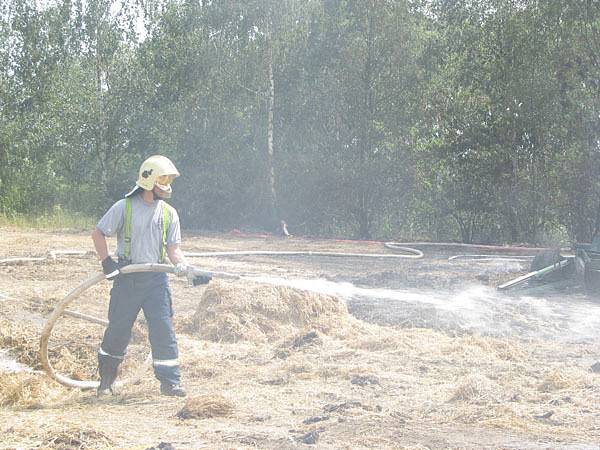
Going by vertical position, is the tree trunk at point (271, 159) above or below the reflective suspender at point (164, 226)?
above

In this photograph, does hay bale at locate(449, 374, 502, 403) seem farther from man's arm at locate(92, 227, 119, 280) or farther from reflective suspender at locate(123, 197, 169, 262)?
man's arm at locate(92, 227, 119, 280)

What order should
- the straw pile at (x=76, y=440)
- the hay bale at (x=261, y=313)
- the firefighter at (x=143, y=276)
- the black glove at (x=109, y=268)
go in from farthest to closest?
the hay bale at (x=261, y=313), the firefighter at (x=143, y=276), the black glove at (x=109, y=268), the straw pile at (x=76, y=440)

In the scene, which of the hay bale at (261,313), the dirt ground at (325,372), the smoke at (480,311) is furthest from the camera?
the smoke at (480,311)

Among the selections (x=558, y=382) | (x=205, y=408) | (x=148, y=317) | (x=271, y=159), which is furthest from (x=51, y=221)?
(x=558, y=382)

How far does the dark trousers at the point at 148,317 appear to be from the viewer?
20.4ft

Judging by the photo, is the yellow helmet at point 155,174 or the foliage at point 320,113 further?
the foliage at point 320,113

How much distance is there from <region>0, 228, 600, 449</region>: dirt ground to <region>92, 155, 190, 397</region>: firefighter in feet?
0.91

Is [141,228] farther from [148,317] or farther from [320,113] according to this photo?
[320,113]

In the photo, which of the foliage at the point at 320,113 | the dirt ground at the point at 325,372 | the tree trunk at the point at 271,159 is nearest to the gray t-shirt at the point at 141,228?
the dirt ground at the point at 325,372

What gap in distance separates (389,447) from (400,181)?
71.8ft

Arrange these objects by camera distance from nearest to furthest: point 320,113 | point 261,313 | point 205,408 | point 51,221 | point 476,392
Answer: point 205,408
point 476,392
point 261,313
point 51,221
point 320,113

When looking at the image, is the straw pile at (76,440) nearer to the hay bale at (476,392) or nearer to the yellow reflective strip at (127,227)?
the yellow reflective strip at (127,227)

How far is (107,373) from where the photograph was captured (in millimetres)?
6340

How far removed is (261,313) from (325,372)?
207 centimetres
